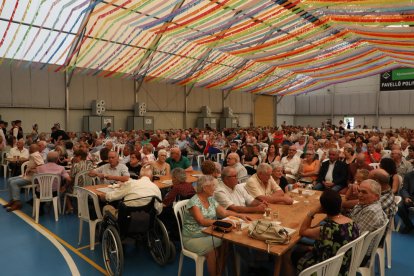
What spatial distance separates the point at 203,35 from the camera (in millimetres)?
9336

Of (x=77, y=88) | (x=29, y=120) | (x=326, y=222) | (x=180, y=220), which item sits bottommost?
(x=180, y=220)

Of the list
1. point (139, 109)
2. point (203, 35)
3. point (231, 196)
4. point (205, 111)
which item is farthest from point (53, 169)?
point (205, 111)

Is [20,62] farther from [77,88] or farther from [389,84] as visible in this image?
[389,84]

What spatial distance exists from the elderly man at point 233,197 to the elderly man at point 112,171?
191 cm

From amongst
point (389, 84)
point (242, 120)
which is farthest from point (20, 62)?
point (389, 84)

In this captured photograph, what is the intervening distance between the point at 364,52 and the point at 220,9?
5711mm

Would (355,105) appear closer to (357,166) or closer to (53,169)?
(357,166)

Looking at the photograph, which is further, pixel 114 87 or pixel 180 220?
pixel 114 87

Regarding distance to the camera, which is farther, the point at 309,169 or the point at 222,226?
the point at 309,169

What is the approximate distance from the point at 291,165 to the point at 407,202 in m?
2.05

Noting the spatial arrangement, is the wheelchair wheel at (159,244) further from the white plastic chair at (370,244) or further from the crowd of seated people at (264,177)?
the white plastic chair at (370,244)

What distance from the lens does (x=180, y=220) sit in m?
3.16

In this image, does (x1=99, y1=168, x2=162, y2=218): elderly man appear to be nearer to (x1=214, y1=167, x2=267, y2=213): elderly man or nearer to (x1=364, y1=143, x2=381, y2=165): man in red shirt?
(x1=214, y1=167, x2=267, y2=213): elderly man

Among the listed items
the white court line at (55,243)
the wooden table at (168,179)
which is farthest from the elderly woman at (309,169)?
the white court line at (55,243)
